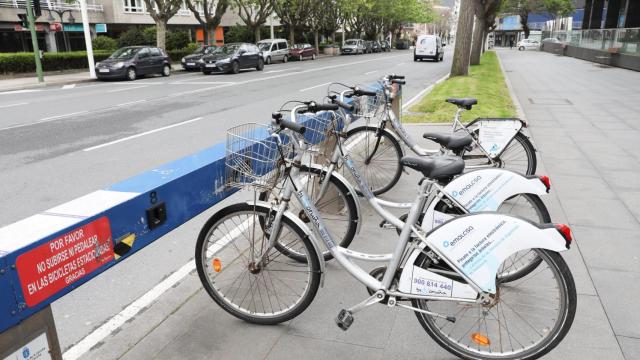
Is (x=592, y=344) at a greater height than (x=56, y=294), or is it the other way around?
(x=56, y=294)

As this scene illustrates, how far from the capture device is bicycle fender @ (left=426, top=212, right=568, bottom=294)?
8.59ft

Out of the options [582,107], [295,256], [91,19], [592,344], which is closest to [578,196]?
[592,344]

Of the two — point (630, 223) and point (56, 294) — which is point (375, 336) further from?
point (630, 223)

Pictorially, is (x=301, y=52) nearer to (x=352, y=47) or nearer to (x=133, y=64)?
(x=352, y=47)

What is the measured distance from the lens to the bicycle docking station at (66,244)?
82.2 inches

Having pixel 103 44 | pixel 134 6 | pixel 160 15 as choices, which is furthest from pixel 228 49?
pixel 134 6

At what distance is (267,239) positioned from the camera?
132 inches

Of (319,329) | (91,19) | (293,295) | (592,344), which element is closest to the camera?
(592,344)

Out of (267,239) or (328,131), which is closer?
(267,239)

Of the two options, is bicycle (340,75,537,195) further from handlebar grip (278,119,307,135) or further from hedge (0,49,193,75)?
hedge (0,49,193,75)

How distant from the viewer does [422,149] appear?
18.7 ft

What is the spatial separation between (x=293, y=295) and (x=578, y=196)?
3637 millimetres

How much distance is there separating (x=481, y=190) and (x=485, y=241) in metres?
0.77

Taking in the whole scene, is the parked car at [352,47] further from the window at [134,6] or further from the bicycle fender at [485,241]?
the bicycle fender at [485,241]
